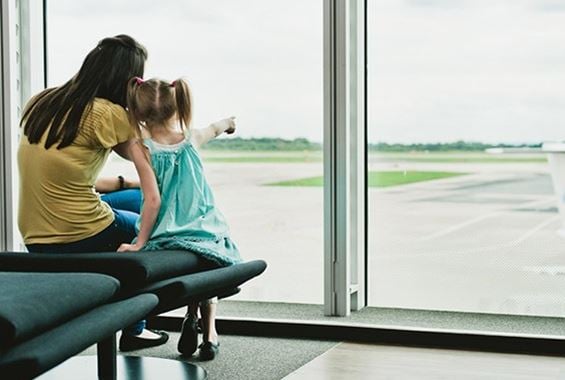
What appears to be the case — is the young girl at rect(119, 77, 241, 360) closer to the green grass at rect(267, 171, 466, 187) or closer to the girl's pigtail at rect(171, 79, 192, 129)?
the girl's pigtail at rect(171, 79, 192, 129)

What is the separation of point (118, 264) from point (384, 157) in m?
1.78

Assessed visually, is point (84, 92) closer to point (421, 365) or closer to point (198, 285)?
point (198, 285)

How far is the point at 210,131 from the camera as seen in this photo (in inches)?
134

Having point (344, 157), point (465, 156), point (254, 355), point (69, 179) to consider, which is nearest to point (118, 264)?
point (69, 179)

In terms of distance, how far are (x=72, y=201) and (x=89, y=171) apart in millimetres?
110

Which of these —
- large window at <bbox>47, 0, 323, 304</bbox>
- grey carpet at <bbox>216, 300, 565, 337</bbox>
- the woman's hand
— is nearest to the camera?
the woman's hand

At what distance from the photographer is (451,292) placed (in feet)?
13.3

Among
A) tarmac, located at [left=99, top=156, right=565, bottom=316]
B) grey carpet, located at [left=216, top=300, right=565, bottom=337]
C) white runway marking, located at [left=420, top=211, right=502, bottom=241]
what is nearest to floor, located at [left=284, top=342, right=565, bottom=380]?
grey carpet, located at [left=216, top=300, right=565, bottom=337]

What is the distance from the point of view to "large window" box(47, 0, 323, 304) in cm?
419

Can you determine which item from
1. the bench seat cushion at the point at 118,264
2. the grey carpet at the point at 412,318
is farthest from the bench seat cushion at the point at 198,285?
the grey carpet at the point at 412,318

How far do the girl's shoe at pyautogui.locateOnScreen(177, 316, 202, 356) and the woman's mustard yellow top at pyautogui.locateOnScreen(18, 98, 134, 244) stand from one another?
1.77 feet

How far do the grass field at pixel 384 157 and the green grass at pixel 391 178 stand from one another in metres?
0.05

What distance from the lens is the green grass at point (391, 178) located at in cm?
402

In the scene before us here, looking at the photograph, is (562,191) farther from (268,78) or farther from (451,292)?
(268,78)
